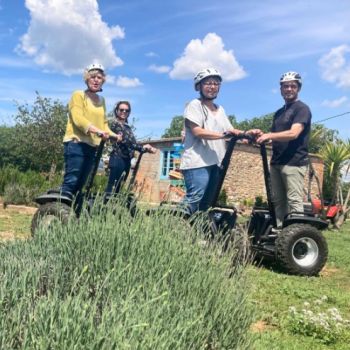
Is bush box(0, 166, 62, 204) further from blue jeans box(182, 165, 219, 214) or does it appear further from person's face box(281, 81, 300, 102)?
blue jeans box(182, 165, 219, 214)

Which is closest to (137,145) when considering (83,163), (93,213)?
(83,163)

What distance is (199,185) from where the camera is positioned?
4.85 m

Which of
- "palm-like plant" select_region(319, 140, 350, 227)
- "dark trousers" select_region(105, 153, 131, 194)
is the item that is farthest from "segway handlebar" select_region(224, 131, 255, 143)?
"palm-like plant" select_region(319, 140, 350, 227)

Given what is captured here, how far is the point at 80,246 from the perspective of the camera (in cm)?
274

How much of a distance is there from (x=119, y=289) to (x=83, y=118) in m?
3.32

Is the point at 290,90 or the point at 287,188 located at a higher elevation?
the point at 290,90

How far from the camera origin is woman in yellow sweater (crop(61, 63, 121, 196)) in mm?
5332

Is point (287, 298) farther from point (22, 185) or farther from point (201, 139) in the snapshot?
point (22, 185)

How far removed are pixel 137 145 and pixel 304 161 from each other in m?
1.93

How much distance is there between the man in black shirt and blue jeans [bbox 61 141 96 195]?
2027 mm

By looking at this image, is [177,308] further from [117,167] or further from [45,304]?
[117,167]

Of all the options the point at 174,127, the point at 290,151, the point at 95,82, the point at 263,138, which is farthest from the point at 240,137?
the point at 174,127

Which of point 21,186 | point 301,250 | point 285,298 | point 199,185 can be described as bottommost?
point 285,298

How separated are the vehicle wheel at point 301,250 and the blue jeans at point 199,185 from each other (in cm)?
121
